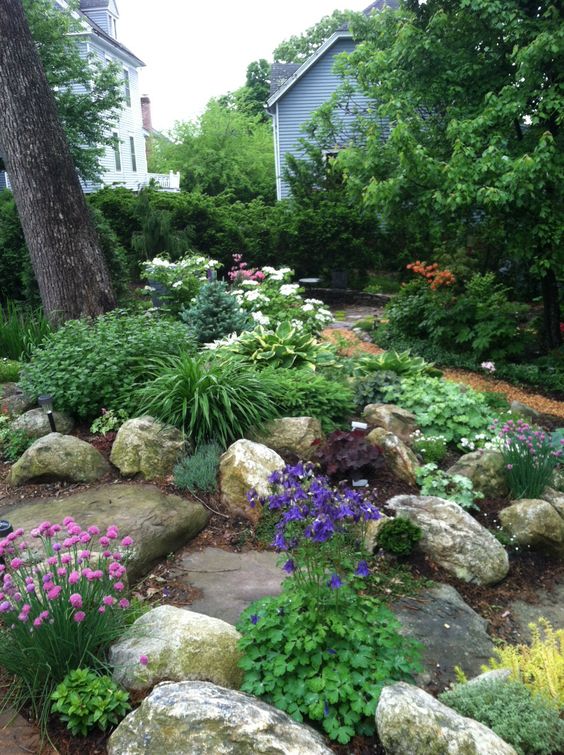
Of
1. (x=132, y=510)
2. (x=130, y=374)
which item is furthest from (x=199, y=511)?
(x=130, y=374)

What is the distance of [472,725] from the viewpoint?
2.28 meters

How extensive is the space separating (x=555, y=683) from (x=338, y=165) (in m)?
9.46

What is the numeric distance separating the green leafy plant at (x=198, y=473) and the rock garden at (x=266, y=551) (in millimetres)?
23

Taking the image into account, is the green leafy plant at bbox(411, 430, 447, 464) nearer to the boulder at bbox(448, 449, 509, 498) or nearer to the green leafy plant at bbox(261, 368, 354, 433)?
the boulder at bbox(448, 449, 509, 498)

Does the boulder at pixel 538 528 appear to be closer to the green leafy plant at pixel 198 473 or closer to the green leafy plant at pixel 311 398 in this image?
the green leafy plant at pixel 311 398

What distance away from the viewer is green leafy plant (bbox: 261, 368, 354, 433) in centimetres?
562

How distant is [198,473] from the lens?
15.3ft

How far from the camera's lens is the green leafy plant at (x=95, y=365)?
5.59m

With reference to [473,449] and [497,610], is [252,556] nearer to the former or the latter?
[497,610]

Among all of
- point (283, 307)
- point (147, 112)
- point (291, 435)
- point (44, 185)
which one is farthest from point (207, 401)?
point (147, 112)

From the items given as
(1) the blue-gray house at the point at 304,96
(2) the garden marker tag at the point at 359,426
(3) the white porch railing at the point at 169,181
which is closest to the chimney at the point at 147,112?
(3) the white porch railing at the point at 169,181

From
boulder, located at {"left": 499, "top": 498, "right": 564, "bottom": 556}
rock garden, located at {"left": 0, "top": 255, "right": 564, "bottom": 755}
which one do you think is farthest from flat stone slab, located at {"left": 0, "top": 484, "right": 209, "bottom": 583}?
boulder, located at {"left": 499, "top": 498, "right": 564, "bottom": 556}

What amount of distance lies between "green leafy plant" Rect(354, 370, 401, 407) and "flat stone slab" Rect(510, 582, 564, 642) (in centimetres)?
247

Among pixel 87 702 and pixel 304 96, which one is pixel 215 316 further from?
pixel 304 96
